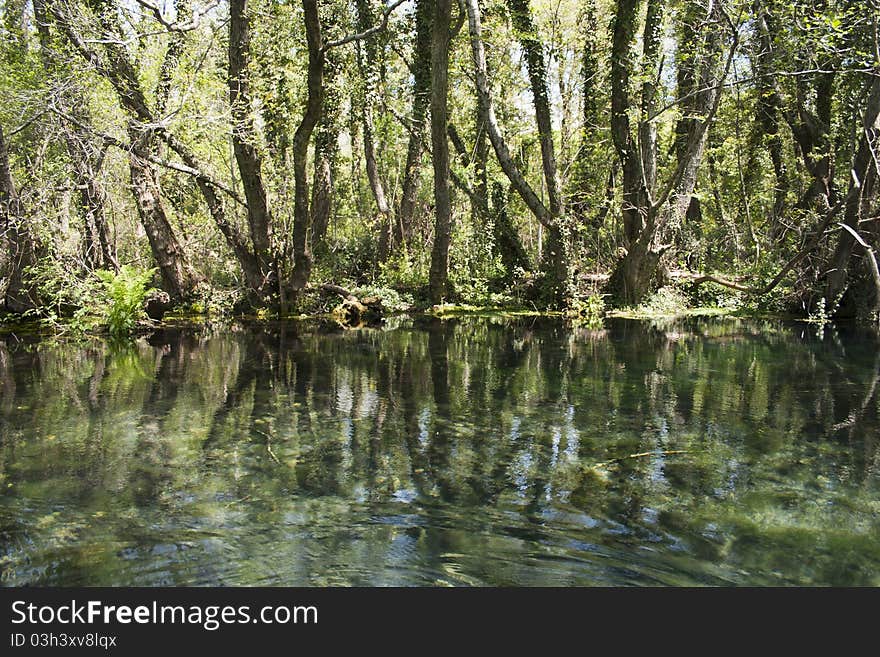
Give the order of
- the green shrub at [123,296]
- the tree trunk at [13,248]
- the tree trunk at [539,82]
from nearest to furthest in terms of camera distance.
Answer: the tree trunk at [13,248] < the green shrub at [123,296] < the tree trunk at [539,82]

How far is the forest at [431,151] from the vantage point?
1453cm

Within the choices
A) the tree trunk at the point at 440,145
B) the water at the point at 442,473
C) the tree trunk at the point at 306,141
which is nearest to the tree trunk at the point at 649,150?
the tree trunk at the point at 440,145

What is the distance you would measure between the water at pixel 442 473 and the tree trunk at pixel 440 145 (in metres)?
8.55

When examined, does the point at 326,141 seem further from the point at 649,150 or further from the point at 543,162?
the point at 649,150

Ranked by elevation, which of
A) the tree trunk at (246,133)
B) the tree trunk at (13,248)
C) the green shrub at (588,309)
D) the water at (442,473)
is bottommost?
the water at (442,473)

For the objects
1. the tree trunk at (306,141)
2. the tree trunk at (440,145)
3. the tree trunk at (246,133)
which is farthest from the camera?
the tree trunk at (440,145)

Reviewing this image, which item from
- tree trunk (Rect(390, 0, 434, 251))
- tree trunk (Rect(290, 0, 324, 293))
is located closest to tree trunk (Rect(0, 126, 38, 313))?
tree trunk (Rect(290, 0, 324, 293))

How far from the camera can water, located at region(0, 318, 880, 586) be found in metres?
4.23

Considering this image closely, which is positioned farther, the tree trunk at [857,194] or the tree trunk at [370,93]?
the tree trunk at [370,93]

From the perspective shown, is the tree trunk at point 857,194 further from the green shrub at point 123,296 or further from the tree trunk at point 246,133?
the green shrub at point 123,296

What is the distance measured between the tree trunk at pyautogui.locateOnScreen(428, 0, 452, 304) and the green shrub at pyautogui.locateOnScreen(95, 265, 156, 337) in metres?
7.35

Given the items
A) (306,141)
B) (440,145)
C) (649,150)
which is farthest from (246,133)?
(649,150)

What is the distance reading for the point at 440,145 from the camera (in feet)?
61.3

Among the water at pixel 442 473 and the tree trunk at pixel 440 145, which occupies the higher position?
the tree trunk at pixel 440 145
